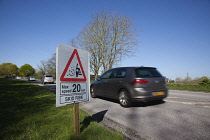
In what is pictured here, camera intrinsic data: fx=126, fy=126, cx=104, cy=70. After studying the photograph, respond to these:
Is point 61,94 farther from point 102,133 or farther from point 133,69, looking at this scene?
point 133,69

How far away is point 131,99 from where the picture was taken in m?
4.86

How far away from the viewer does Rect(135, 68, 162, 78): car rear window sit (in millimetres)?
4930

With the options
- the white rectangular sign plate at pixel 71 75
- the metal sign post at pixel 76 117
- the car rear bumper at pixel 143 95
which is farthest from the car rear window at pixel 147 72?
the metal sign post at pixel 76 117

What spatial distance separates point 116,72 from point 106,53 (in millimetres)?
18349

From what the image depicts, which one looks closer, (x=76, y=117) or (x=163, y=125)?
(x=76, y=117)

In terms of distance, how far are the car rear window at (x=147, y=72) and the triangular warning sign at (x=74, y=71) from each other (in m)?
2.79

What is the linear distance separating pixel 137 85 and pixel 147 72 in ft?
2.55

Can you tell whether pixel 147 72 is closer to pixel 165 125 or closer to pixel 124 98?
pixel 124 98

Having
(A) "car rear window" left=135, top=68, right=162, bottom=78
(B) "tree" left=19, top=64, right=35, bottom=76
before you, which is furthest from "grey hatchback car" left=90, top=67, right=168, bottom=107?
(B) "tree" left=19, top=64, right=35, bottom=76

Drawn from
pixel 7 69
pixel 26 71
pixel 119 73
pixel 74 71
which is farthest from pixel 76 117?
pixel 7 69

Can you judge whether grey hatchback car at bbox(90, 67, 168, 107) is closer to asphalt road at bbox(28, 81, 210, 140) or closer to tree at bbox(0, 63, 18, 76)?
asphalt road at bbox(28, 81, 210, 140)

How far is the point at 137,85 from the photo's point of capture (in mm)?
4742

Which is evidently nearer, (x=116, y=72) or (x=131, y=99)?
(x=131, y=99)

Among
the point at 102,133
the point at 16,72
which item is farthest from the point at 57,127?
the point at 16,72
